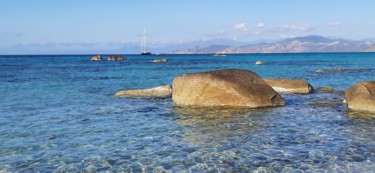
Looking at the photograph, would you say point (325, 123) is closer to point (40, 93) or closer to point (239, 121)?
point (239, 121)

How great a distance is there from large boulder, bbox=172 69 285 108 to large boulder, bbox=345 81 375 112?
3.71 m

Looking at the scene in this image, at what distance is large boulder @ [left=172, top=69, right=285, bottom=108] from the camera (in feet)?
72.9

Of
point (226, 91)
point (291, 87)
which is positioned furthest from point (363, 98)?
point (291, 87)

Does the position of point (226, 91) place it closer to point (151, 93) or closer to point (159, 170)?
point (151, 93)

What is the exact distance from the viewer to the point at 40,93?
3098cm

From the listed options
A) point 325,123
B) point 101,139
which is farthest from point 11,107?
point 325,123

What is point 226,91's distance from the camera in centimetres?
2244

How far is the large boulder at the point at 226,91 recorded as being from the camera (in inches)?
874

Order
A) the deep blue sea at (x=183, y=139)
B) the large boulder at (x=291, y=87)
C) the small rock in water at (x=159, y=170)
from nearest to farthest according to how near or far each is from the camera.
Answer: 1. the small rock in water at (x=159, y=170)
2. the deep blue sea at (x=183, y=139)
3. the large boulder at (x=291, y=87)

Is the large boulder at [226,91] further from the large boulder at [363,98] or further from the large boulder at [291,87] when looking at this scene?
the large boulder at [291,87]

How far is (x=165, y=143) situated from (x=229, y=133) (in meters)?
2.75

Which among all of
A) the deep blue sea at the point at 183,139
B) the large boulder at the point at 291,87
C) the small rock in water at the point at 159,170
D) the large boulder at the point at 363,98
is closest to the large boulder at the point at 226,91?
the deep blue sea at the point at 183,139

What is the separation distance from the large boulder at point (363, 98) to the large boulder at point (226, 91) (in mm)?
3709

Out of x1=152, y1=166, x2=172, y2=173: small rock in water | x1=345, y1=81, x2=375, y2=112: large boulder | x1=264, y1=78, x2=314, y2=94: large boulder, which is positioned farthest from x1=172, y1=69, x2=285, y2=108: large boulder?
x1=152, y1=166, x2=172, y2=173: small rock in water
